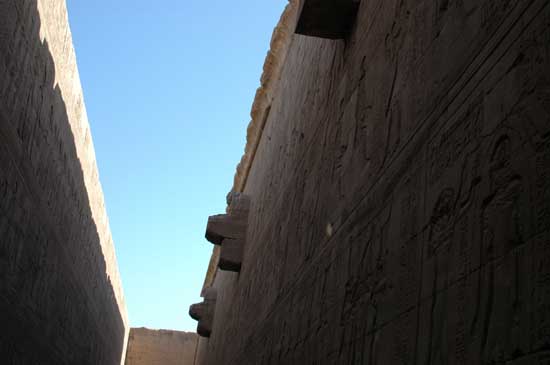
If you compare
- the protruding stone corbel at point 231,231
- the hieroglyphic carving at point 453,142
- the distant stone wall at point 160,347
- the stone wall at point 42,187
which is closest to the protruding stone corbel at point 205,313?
the protruding stone corbel at point 231,231

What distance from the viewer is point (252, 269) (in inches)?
358

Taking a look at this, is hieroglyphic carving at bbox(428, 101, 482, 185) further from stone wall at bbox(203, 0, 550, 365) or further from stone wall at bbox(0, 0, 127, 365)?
stone wall at bbox(0, 0, 127, 365)

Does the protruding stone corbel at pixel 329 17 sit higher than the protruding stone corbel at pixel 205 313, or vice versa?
the protruding stone corbel at pixel 205 313

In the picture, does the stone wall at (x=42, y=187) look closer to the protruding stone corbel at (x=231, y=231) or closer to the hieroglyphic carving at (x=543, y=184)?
the protruding stone corbel at (x=231, y=231)

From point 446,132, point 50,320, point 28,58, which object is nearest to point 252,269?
point 50,320

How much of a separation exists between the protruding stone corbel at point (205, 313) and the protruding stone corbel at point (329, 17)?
39.5 feet

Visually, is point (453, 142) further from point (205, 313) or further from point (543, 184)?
point (205, 313)

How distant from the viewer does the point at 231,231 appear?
11570 millimetres

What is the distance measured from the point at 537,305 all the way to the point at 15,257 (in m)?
5.46

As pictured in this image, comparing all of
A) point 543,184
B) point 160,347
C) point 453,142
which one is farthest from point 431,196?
point 160,347

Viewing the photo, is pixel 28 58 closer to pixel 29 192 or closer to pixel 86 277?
pixel 29 192

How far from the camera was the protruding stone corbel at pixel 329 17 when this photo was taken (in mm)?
4699

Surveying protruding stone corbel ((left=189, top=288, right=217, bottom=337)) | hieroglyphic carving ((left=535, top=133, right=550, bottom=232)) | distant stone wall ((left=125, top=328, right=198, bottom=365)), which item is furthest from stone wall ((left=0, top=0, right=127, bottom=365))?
distant stone wall ((left=125, top=328, right=198, bottom=365))

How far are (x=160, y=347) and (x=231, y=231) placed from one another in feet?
52.7
